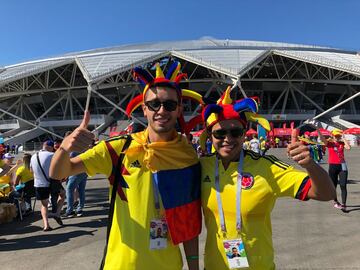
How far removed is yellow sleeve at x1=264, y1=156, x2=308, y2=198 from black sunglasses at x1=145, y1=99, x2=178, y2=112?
0.70 m

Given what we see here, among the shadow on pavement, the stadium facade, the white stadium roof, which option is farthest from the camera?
the stadium facade

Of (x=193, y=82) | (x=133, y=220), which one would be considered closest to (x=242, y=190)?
(x=133, y=220)

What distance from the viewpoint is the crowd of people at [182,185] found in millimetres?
2076

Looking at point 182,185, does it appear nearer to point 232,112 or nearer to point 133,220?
point 133,220

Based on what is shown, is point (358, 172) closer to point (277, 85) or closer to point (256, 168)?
point (256, 168)

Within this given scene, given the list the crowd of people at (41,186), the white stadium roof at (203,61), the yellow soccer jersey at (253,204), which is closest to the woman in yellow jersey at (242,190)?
the yellow soccer jersey at (253,204)

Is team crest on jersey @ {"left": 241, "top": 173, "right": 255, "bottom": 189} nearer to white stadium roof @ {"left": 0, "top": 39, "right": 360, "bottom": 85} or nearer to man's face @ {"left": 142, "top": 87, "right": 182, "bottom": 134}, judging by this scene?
man's face @ {"left": 142, "top": 87, "right": 182, "bottom": 134}

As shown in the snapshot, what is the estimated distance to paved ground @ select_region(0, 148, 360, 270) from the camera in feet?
15.4

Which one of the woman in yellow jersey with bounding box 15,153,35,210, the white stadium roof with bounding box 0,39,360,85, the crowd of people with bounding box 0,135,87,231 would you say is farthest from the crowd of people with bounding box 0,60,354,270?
the white stadium roof with bounding box 0,39,360,85

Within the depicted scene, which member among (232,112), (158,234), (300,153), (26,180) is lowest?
(26,180)

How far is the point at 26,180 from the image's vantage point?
8.70 meters

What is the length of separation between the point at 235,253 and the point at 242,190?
37 centimetres

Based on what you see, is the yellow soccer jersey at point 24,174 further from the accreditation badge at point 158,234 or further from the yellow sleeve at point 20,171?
the accreditation badge at point 158,234

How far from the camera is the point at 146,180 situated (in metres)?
2.14
